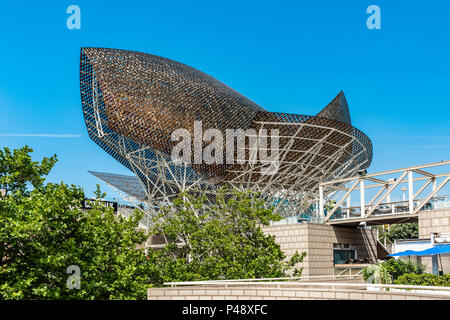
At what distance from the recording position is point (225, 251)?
27625mm

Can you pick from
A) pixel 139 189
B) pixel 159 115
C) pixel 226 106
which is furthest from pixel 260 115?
pixel 139 189

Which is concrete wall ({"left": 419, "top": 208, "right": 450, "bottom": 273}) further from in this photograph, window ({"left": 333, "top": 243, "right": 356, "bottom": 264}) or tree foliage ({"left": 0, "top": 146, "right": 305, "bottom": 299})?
tree foliage ({"left": 0, "top": 146, "right": 305, "bottom": 299})

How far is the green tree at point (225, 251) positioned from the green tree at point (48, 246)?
3.73m

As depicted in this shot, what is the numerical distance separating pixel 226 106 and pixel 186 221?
20.2 m

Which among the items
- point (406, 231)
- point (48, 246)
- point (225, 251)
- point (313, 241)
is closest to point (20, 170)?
point (48, 246)

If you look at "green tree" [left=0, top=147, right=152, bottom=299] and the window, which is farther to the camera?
the window

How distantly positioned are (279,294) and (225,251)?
11.8 meters

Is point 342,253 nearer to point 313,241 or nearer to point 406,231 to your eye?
point 313,241

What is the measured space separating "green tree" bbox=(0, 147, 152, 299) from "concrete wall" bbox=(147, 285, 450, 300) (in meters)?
4.42

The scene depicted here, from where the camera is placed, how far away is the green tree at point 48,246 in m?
18.6

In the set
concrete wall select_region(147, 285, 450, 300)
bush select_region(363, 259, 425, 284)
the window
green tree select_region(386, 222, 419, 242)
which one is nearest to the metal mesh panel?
the window

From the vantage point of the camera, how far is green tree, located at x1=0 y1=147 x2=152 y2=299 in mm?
18641

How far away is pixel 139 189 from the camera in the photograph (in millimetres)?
79875
